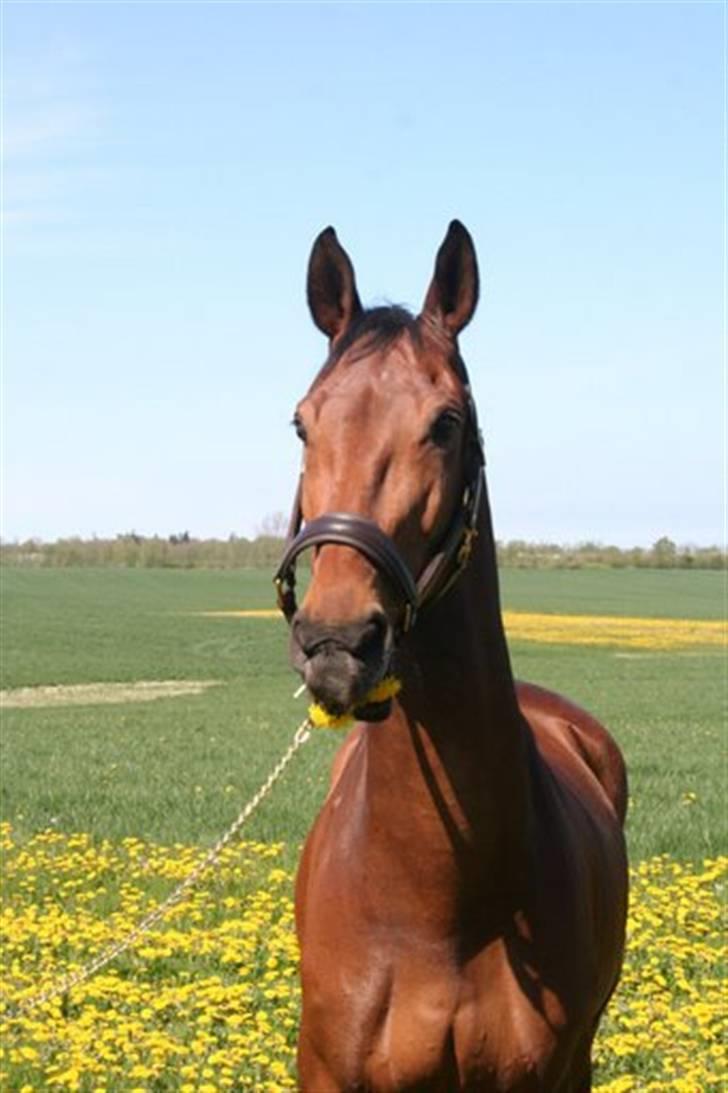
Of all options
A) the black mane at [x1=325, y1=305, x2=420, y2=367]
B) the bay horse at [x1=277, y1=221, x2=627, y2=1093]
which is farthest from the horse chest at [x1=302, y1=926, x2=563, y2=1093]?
the black mane at [x1=325, y1=305, x2=420, y2=367]

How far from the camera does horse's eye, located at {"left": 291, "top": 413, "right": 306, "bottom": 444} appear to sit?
354cm

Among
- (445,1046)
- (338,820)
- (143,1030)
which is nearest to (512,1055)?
(445,1046)

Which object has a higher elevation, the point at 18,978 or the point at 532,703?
the point at 532,703

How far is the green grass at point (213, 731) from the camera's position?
14.2 metres

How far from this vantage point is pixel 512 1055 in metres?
3.92

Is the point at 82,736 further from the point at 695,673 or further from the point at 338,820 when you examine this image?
the point at 695,673

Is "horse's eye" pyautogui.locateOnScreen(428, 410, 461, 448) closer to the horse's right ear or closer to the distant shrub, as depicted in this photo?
the horse's right ear

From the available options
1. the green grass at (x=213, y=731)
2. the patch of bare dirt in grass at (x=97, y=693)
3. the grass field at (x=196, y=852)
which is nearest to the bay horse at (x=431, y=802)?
the grass field at (x=196, y=852)

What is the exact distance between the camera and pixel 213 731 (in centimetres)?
2327

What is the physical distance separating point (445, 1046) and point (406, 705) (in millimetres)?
854

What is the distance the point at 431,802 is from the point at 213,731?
64.4ft

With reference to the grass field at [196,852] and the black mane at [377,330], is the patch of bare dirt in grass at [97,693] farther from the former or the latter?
the black mane at [377,330]

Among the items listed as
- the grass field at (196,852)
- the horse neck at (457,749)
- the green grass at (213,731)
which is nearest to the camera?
the horse neck at (457,749)

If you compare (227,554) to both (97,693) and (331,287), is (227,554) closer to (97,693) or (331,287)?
(97,693)
